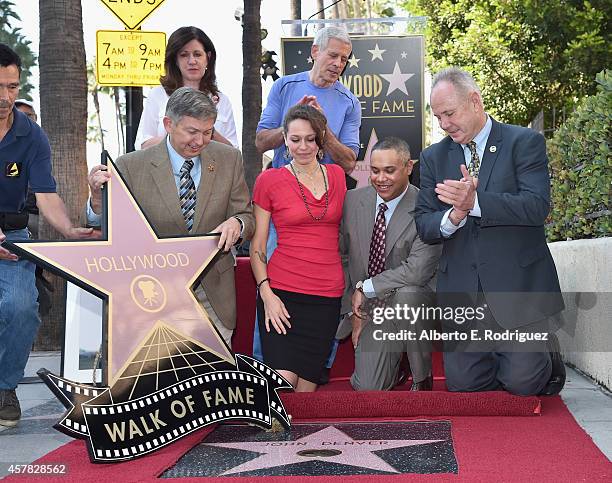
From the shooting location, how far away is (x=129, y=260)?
15.9 feet

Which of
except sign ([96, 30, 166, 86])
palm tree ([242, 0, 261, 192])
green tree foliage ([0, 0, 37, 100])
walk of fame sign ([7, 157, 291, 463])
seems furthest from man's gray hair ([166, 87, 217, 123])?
green tree foliage ([0, 0, 37, 100])

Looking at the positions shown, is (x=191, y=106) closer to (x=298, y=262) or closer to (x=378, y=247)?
(x=298, y=262)

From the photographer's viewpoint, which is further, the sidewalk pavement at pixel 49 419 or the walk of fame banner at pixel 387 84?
the walk of fame banner at pixel 387 84

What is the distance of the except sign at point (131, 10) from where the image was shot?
362 inches

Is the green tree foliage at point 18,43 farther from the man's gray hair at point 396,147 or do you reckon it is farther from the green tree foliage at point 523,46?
the man's gray hair at point 396,147

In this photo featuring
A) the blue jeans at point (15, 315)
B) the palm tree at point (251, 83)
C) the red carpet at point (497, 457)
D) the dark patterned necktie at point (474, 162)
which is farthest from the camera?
the palm tree at point (251, 83)

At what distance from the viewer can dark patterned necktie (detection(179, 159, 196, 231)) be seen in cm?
552

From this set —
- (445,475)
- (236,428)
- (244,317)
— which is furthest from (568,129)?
(445,475)

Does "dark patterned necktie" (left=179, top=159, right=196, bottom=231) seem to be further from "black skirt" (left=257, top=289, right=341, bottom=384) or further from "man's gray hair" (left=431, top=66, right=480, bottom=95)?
"man's gray hair" (left=431, top=66, right=480, bottom=95)

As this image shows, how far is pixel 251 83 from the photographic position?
1536 cm

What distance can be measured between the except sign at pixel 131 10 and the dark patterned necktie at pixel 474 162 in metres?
4.52

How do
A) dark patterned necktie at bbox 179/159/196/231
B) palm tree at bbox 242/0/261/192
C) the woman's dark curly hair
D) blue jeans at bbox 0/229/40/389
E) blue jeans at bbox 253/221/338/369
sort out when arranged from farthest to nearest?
palm tree at bbox 242/0/261/192 < the woman's dark curly hair < blue jeans at bbox 253/221/338/369 < dark patterned necktie at bbox 179/159/196/231 < blue jeans at bbox 0/229/40/389

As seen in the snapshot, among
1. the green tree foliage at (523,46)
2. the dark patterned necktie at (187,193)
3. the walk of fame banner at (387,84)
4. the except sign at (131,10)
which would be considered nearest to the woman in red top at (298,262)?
the dark patterned necktie at (187,193)

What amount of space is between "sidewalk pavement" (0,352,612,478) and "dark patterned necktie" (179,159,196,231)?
1401 mm
